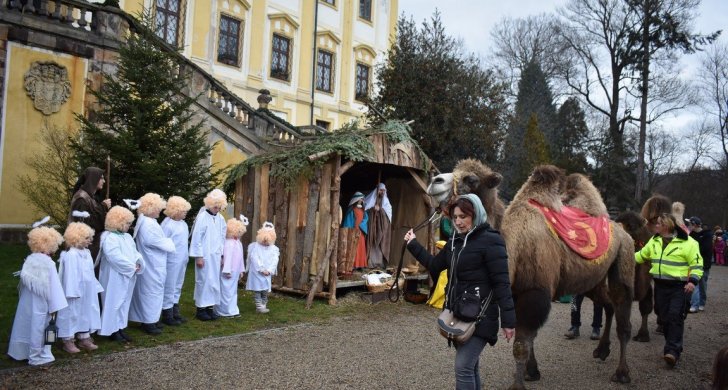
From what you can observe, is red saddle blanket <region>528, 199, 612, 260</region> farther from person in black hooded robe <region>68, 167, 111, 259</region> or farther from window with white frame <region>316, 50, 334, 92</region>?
window with white frame <region>316, 50, 334, 92</region>

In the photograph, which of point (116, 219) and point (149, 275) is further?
point (149, 275)

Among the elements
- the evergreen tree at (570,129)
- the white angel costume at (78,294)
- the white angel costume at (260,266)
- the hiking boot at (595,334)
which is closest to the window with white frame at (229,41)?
the white angel costume at (260,266)

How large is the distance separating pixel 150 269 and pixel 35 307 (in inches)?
67.4

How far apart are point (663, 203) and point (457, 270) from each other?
468 cm

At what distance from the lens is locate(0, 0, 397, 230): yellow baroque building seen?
1253cm

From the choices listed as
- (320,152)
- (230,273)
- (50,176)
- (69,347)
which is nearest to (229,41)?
(50,176)

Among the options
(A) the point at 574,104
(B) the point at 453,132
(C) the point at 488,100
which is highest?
(A) the point at 574,104

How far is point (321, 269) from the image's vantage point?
31.5 ft

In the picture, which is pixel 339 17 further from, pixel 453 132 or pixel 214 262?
pixel 214 262

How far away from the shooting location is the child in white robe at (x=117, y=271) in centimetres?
642

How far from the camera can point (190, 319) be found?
320 inches

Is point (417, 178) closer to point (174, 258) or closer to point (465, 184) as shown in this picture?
point (174, 258)

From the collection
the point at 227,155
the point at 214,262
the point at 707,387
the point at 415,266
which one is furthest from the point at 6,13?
the point at 707,387

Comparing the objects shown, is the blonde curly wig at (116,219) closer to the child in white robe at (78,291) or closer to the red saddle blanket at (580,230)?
the child in white robe at (78,291)
